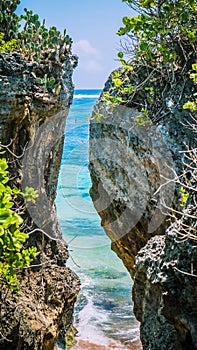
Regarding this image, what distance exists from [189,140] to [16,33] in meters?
3.03

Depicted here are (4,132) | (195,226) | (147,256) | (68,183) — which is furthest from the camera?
(68,183)

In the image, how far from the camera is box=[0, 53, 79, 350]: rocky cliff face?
19.3 feet

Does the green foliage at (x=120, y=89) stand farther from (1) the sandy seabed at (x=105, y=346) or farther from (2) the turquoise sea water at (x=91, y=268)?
(1) the sandy seabed at (x=105, y=346)

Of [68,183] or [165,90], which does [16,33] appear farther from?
[68,183]

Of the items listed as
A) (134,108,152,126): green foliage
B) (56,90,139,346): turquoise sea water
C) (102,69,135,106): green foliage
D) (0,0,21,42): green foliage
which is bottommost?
(56,90,139,346): turquoise sea water

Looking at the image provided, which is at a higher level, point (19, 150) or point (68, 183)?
point (19, 150)

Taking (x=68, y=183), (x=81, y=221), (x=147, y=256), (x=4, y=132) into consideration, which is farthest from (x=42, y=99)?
(x=68, y=183)

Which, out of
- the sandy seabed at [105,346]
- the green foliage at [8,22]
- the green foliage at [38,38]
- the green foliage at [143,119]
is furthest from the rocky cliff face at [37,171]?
the sandy seabed at [105,346]

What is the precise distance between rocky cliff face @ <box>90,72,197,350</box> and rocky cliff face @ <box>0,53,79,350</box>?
891 mm

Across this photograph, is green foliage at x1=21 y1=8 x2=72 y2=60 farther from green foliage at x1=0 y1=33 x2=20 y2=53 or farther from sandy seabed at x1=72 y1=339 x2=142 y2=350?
sandy seabed at x1=72 y1=339 x2=142 y2=350

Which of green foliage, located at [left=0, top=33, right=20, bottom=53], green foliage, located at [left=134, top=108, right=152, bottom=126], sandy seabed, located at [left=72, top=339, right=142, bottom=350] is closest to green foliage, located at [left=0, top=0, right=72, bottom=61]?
green foliage, located at [left=0, top=33, right=20, bottom=53]

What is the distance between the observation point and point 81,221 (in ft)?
68.8

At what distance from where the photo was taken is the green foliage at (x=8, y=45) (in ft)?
20.7

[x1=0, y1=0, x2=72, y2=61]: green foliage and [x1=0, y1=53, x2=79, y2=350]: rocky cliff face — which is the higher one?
[x1=0, y1=0, x2=72, y2=61]: green foliage
